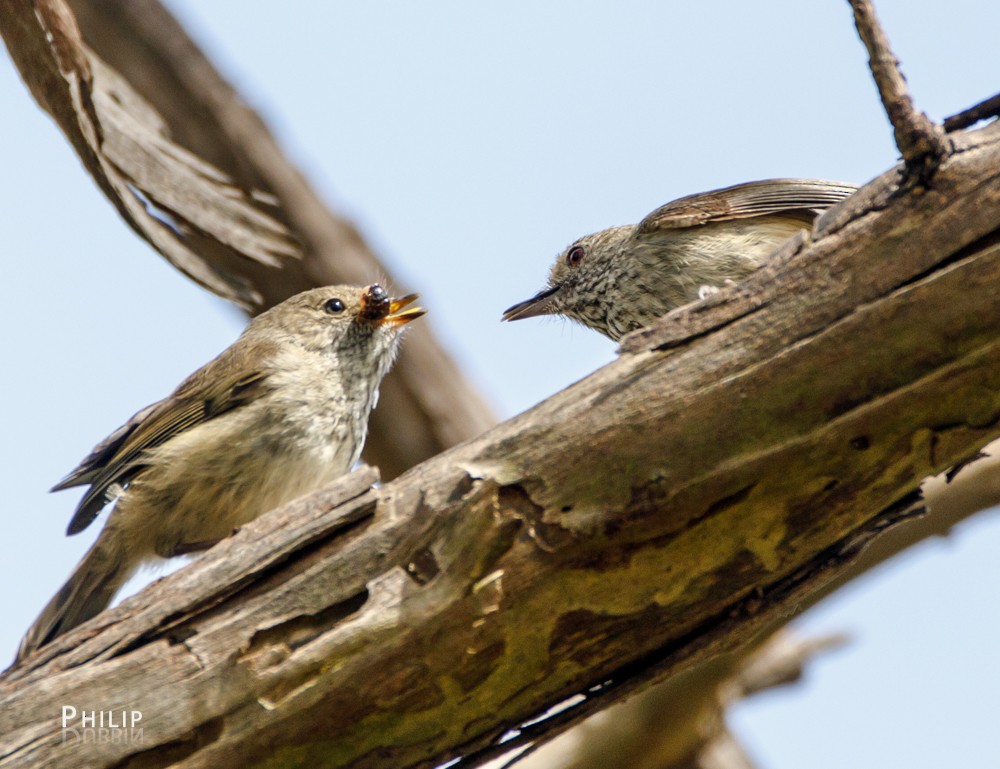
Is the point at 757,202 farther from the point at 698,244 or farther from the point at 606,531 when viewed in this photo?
the point at 606,531

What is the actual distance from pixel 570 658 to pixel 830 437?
3.30 ft

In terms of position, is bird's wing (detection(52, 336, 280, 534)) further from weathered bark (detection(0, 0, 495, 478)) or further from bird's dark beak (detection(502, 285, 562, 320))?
bird's dark beak (detection(502, 285, 562, 320))

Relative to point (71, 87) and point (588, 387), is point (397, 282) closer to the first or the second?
point (71, 87)

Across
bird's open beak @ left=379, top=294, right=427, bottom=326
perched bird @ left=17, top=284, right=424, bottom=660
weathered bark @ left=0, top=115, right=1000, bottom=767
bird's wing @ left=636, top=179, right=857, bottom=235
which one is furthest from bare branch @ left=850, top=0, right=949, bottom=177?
bird's open beak @ left=379, top=294, right=427, bottom=326

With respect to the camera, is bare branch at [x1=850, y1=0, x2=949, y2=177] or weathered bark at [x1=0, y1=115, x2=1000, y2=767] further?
weathered bark at [x1=0, y1=115, x2=1000, y2=767]

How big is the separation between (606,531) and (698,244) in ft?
6.99

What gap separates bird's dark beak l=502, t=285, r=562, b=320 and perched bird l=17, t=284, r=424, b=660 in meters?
1.13

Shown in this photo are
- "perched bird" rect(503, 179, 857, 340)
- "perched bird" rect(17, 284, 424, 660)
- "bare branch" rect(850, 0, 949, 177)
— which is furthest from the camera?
"perched bird" rect(503, 179, 857, 340)

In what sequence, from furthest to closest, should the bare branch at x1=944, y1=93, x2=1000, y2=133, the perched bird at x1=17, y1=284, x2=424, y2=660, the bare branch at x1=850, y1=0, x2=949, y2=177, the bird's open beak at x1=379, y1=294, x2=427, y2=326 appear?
1. the bird's open beak at x1=379, y1=294, x2=427, y2=326
2. the perched bird at x1=17, y1=284, x2=424, y2=660
3. the bare branch at x1=944, y1=93, x2=1000, y2=133
4. the bare branch at x1=850, y1=0, x2=949, y2=177

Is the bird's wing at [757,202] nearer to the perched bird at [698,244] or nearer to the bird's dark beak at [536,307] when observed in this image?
the perched bird at [698,244]

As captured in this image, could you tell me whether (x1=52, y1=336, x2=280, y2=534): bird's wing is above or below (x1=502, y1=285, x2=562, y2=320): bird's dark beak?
above

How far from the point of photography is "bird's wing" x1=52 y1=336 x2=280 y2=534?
192 inches

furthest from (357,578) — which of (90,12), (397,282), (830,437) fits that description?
(90,12)

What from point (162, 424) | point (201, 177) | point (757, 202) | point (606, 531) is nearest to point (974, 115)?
point (606, 531)
